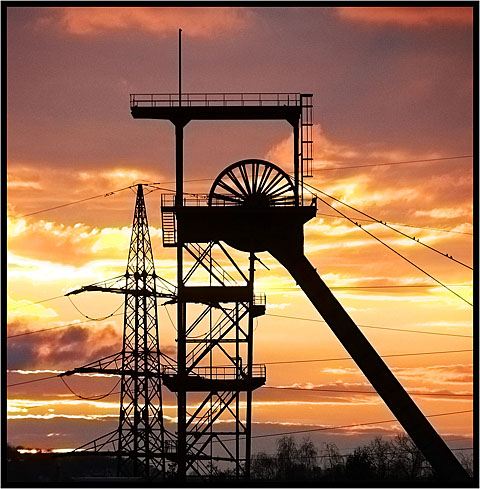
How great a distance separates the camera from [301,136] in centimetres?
4644

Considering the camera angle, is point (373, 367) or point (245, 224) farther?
point (245, 224)

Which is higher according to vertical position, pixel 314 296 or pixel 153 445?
pixel 314 296

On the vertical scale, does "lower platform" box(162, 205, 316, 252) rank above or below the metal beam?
above

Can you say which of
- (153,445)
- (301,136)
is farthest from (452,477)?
(153,445)

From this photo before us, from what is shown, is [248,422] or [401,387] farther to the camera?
[248,422]

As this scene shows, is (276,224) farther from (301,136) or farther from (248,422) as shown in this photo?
(248,422)

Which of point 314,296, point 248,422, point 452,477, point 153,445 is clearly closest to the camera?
point 452,477

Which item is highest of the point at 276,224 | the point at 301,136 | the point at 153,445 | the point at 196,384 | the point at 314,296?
the point at 301,136

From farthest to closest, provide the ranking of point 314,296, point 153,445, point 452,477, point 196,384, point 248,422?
1. point 153,445
2. point 248,422
3. point 196,384
4. point 314,296
5. point 452,477

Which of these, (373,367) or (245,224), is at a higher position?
(245,224)

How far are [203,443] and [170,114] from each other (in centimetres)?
1662

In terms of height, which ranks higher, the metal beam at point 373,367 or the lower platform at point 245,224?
the lower platform at point 245,224

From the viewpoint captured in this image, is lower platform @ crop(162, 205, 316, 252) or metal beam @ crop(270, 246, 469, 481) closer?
metal beam @ crop(270, 246, 469, 481)

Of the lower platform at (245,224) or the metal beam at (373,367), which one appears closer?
the metal beam at (373,367)
